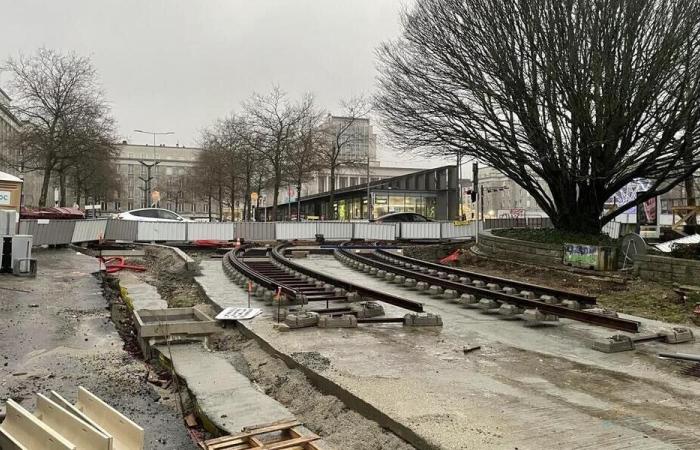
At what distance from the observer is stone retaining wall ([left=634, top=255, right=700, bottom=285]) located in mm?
11070

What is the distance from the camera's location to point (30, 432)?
144 inches

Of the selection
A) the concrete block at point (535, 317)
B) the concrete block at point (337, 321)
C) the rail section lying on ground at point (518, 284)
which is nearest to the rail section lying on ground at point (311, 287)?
the concrete block at point (337, 321)

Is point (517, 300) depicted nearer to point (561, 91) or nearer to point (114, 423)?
point (114, 423)

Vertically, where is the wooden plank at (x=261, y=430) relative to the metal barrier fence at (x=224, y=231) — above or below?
below

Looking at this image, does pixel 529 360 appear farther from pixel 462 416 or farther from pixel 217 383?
pixel 217 383

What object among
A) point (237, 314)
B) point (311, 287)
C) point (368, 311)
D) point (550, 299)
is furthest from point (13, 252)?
point (550, 299)

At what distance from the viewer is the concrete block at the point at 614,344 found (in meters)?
6.57

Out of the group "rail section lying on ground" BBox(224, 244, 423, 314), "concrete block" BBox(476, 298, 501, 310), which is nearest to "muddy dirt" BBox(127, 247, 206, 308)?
"rail section lying on ground" BBox(224, 244, 423, 314)

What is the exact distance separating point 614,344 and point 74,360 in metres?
6.23

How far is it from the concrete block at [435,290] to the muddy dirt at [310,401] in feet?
16.9

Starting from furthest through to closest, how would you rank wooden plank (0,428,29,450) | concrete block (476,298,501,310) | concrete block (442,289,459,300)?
concrete block (442,289,459,300) → concrete block (476,298,501,310) → wooden plank (0,428,29,450)

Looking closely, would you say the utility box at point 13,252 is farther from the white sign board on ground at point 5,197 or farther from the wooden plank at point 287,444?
the wooden plank at point 287,444

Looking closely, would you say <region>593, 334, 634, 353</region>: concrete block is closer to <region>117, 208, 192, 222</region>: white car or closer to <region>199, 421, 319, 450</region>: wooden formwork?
<region>199, 421, 319, 450</region>: wooden formwork

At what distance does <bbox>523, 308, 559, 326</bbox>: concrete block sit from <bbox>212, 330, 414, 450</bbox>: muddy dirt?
12.4ft
